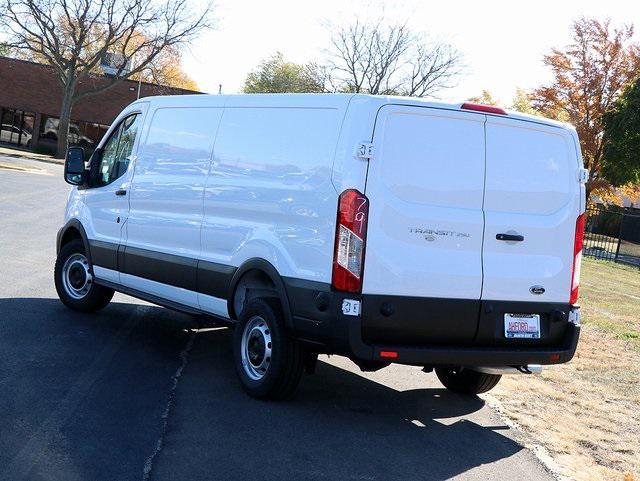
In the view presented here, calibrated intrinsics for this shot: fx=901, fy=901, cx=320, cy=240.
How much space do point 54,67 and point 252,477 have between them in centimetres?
5602

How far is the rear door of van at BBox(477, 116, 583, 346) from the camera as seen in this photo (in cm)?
632

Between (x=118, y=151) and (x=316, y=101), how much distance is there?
3278mm

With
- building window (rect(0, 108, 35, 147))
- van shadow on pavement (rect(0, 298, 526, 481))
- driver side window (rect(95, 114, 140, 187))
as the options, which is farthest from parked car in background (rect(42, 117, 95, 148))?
van shadow on pavement (rect(0, 298, 526, 481))

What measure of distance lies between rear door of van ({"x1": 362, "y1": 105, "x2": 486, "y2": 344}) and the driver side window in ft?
11.8

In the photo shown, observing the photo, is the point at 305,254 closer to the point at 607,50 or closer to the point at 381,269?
the point at 381,269

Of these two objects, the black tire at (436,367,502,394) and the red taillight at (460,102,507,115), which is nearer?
the red taillight at (460,102,507,115)

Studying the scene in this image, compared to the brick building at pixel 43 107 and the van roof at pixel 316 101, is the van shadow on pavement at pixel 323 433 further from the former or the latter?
the brick building at pixel 43 107

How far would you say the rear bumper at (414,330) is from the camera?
5930 millimetres

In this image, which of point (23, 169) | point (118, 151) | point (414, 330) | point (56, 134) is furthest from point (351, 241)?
point (56, 134)

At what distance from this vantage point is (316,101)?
21.3ft

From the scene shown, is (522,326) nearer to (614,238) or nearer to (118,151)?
(118,151)

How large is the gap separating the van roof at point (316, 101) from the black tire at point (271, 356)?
1.50 meters

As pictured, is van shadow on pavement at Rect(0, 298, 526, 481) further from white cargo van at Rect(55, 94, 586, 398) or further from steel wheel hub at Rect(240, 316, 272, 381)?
white cargo van at Rect(55, 94, 586, 398)

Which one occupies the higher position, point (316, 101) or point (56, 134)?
point (316, 101)
